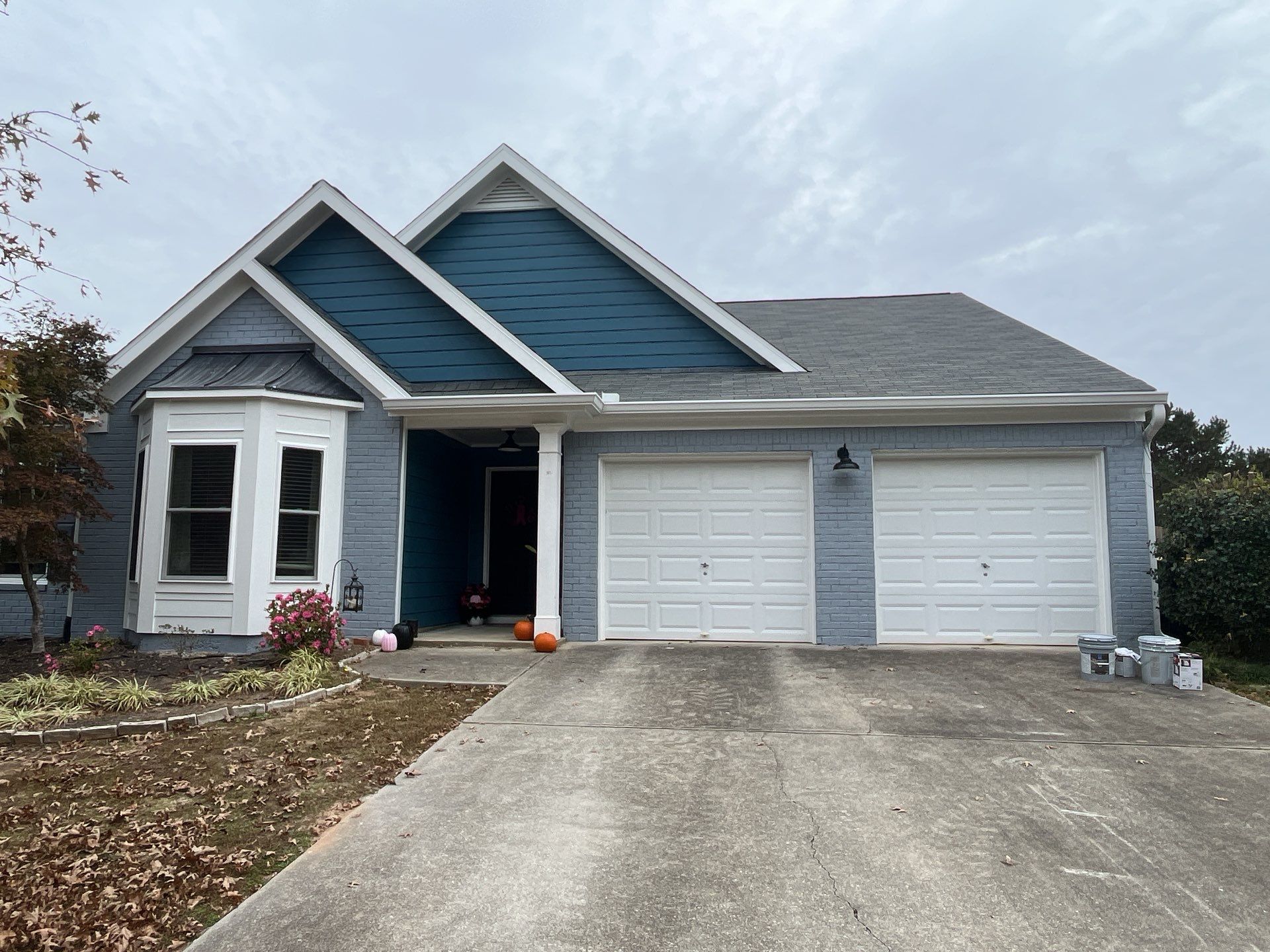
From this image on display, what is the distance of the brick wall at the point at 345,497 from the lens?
8875mm

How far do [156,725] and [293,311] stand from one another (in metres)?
5.46

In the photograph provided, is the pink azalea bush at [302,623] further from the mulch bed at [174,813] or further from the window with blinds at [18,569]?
the window with blinds at [18,569]

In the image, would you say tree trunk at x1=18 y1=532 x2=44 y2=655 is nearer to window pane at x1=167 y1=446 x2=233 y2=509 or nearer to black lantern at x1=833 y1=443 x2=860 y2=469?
window pane at x1=167 y1=446 x2=233 y2=509

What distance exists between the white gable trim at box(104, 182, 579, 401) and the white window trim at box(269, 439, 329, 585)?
103 cm

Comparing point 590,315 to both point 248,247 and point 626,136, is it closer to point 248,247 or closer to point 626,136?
point 248,247

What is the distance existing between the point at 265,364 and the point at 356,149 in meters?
10.6

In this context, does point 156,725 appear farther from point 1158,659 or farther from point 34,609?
point 1158,659

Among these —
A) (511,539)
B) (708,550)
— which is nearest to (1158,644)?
(708,550)

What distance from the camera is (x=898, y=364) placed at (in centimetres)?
1004

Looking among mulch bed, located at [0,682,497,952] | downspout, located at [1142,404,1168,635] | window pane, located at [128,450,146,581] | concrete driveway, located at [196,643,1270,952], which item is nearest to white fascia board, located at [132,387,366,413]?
window pane, located at [128,450,146,581]

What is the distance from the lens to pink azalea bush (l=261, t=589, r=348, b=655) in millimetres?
7387

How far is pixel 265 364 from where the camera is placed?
29.8 ft

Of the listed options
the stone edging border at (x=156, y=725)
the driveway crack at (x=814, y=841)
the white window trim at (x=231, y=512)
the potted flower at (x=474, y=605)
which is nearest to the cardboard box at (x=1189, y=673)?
the driveway crack at (x=814, y=841)

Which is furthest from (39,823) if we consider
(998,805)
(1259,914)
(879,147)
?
(879,147)
